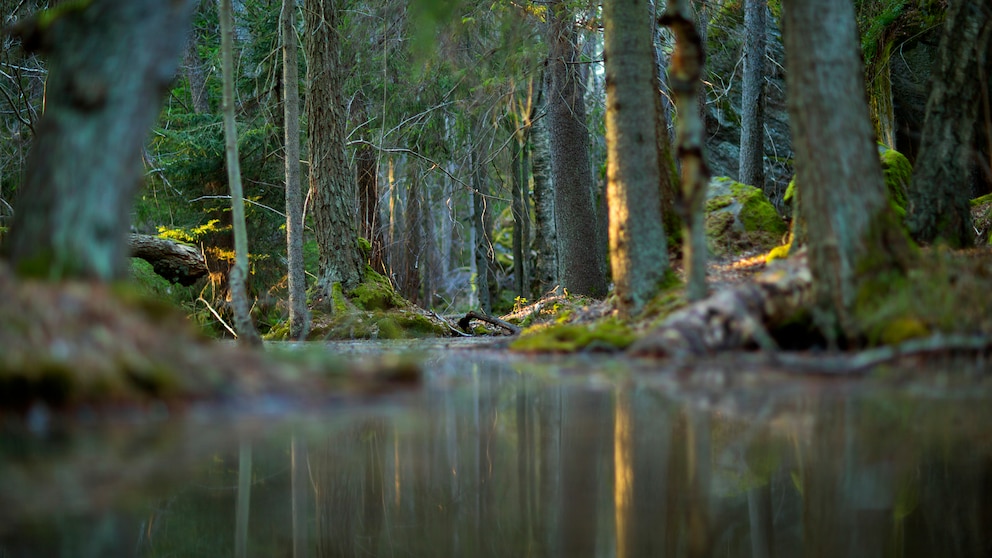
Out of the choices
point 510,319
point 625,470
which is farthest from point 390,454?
point 510,319

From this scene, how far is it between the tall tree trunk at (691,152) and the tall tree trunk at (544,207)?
484 inches

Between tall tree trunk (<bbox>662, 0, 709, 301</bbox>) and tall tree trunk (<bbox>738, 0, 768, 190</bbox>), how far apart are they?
10175 mm

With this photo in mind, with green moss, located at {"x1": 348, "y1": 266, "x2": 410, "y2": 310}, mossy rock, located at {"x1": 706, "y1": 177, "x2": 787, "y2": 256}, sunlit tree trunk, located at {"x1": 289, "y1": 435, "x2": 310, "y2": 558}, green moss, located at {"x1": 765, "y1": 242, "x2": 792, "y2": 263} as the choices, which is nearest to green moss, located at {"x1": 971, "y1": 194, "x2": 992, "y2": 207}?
mossy rock, located at {"x1": 706, "y1": 177, "x2": 787, "y2": 256}

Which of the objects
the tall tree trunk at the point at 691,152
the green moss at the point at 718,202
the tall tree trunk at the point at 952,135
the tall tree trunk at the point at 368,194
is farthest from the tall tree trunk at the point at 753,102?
the tall tree trunk at the point at 691,152

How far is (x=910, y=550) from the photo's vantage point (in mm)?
5531

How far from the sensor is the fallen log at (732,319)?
6.78 meters

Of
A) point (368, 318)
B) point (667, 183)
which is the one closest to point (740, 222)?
point (667, 183)

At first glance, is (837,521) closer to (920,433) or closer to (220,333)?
(920,433)

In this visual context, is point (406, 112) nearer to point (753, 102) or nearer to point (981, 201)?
point (753, 102)

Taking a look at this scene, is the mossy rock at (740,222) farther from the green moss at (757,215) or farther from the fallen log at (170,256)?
the fallen log at (170,256)

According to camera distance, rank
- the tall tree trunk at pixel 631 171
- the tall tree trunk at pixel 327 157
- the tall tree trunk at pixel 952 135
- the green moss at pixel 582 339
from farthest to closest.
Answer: the tall tree trunk at pixel 327 157
the tall tree trunk at pixel 952 135
the tall tree trunk at pixel 631 171
the green moss at pixel 582 339

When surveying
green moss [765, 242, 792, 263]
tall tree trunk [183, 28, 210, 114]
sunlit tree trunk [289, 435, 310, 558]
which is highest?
tall tree trunk [183, 28, 210, 114]

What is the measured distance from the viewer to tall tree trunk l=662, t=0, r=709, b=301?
6.98 metres

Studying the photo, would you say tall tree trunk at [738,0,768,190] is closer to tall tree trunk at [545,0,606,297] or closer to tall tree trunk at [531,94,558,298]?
tall tree trunk at [545,0,606,297]
